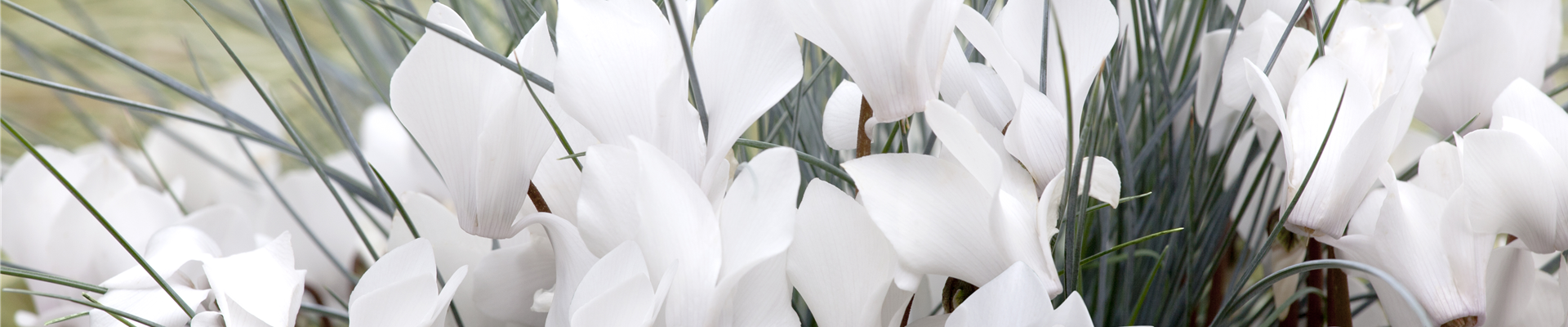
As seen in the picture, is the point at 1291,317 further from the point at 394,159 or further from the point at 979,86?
the point at 394,159

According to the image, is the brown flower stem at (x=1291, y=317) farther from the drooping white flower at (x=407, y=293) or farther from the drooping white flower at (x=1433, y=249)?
the drooping white flower at (x=407, y=293)

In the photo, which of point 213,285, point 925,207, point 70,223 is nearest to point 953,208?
point 925,207

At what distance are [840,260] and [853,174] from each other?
0.01 m

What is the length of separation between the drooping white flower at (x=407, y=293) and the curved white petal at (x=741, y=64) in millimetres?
41

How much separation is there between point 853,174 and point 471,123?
0.05 metres

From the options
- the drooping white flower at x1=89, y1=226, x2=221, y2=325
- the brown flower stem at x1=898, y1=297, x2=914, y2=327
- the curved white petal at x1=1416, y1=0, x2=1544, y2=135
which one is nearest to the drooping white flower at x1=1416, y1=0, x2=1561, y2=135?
the curved white petal at x1=1416, y1=0, x2=1544, y2=135

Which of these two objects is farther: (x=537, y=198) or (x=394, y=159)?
(x=394, y=159)

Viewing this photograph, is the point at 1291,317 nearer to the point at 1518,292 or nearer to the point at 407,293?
the point at 1518,292

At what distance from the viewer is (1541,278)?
0.15 meters

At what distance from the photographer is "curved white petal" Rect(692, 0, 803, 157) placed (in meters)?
0.11

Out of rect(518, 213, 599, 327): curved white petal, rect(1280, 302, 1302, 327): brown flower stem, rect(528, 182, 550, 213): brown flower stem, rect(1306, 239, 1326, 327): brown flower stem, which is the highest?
rect(528, 182, 550, 213): brown flower stem

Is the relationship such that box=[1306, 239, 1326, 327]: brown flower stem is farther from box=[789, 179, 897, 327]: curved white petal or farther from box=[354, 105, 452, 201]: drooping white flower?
box=[354, 105, 452, 201]: drooping white flower

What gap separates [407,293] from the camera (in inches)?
4.7

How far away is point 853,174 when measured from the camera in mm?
112
